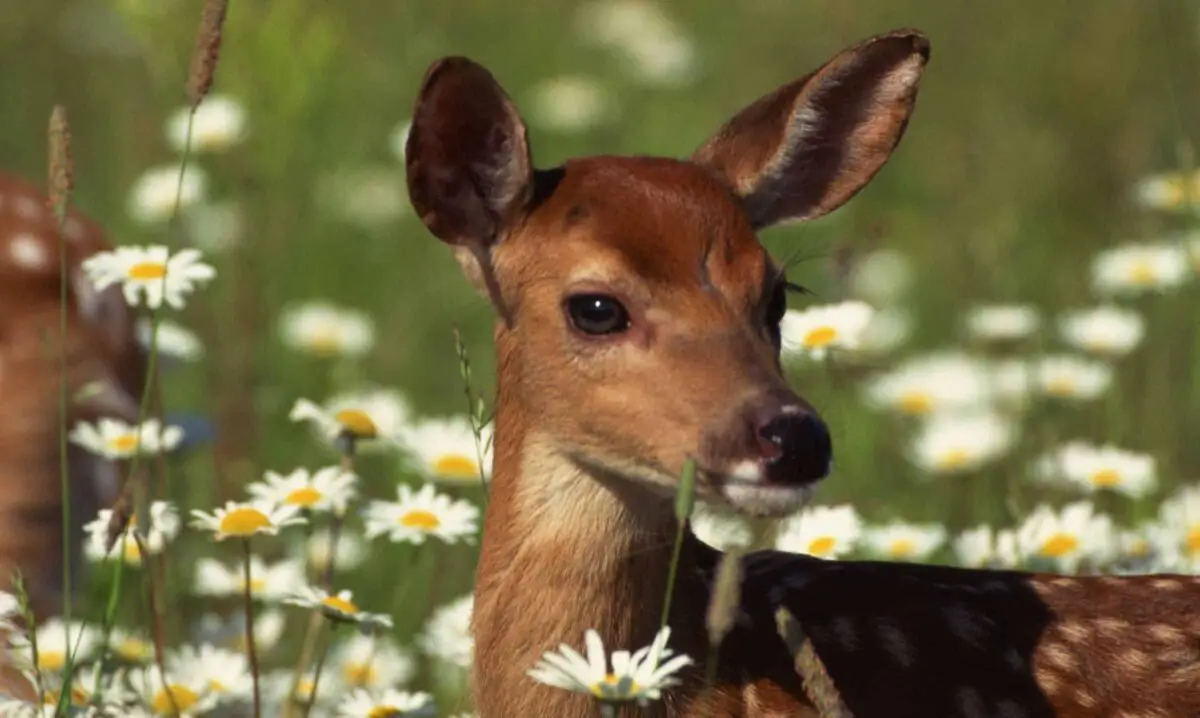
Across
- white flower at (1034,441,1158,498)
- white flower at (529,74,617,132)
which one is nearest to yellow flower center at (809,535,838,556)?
white flower at (1034,441,1158,498)

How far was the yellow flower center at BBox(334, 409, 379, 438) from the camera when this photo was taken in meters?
4.59

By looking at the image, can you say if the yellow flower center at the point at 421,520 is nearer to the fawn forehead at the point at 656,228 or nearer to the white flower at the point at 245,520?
the white flower at the point at 245,520

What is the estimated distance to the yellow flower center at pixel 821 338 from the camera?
4758mm

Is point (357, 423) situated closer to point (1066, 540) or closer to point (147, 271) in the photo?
point (147, 271)

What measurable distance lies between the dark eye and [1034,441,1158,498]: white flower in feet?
5.71

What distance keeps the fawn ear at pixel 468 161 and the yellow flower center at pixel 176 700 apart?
3.01ft

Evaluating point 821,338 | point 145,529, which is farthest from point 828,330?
point 145,529

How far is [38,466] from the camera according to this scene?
5547mm

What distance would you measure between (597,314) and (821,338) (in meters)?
0.96

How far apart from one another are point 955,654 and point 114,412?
2.31m

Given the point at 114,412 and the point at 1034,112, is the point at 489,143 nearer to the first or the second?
the point at 114,412

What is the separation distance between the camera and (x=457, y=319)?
7.71 metres

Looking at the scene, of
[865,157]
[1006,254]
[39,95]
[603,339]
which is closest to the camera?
[603,339]

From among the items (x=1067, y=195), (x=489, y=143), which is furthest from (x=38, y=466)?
(x=1067, y=195)
